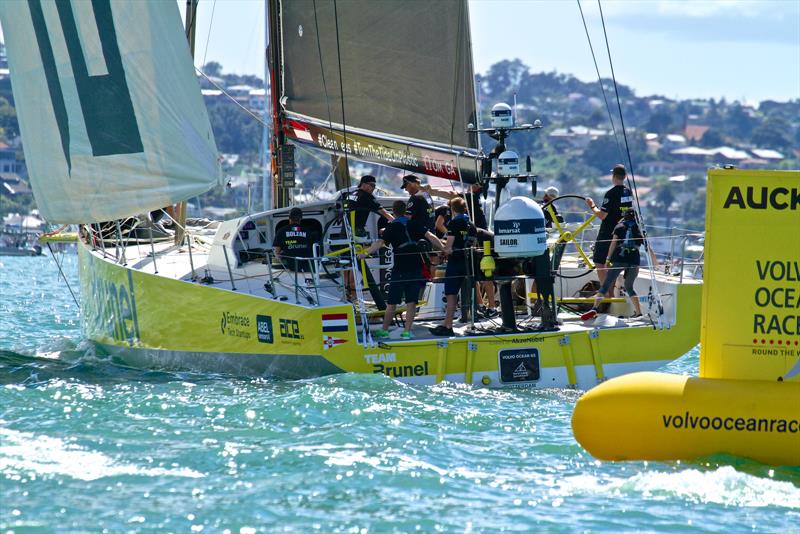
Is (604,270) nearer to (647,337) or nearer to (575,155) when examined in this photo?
(647,337)

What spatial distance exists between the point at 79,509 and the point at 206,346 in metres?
4.65

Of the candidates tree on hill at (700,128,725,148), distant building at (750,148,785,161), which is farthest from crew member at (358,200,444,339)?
tree on hill at (700,128,725,148)

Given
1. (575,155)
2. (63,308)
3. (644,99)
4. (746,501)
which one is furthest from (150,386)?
(644,99)

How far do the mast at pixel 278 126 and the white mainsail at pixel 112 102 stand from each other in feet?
5.15

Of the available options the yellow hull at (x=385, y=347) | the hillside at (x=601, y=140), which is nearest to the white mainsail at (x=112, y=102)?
the yellow hull at (x=385, y=347)

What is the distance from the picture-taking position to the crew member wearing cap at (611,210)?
454 inches

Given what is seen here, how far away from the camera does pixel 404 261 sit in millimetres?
10898

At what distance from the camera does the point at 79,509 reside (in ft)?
22.7

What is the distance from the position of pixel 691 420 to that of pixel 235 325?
4688 mm

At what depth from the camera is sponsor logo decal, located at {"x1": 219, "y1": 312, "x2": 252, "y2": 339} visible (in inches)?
436

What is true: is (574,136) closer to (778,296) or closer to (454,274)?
(454,274)

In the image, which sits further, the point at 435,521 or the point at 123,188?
the point at 123,188

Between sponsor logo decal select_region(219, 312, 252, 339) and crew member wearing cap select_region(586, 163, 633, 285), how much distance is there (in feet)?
10.3

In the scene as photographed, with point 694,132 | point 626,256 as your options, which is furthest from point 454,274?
point 694,132
